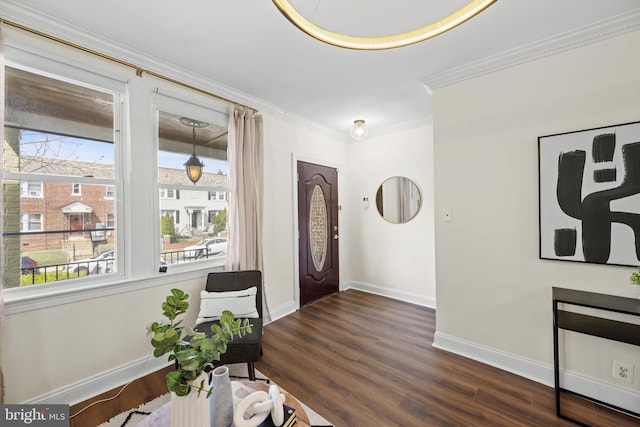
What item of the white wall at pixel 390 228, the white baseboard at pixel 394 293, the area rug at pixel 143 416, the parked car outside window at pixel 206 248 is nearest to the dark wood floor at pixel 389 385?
the area rug at pixel 143 416

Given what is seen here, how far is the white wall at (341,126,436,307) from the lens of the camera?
3.65 metres

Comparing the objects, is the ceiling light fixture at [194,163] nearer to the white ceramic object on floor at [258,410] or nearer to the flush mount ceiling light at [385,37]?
the flush mount ceiling light at [385,37]

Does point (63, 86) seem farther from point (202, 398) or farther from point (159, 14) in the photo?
point (202, 398)

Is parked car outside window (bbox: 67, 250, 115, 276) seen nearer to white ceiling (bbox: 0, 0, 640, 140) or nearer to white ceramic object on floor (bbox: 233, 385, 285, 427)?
white ceiling (bbox: 0, 0, 640, 140)

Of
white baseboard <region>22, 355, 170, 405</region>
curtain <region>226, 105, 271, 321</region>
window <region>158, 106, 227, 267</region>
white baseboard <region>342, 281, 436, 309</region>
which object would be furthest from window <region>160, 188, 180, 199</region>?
white baseboard <region>342, 281, 436, 309</region>

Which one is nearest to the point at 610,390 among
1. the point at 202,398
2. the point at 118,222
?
the point at 202,398

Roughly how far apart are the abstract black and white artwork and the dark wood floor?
1074 millimetres

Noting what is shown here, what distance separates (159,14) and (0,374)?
2443 mm

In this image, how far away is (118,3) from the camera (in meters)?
1.63

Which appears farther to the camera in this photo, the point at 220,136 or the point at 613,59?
the point at 220,136

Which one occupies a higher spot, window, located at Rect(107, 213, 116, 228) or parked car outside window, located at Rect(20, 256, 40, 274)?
window, located at Rect(107, 213, 116, 228)

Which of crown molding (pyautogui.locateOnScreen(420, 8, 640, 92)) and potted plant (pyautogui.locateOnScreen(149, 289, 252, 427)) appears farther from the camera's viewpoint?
crown molding (pyautogui.locateOnScreen(420, 8, 640, 92))

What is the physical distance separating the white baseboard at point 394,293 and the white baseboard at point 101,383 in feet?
9.58

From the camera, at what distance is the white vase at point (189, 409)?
95 cm
